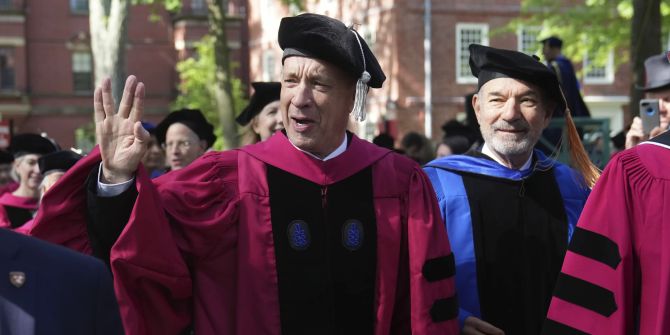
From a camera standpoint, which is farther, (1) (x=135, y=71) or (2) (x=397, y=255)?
(1) (x=135, y=71)

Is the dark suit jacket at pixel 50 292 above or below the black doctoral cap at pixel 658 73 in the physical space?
below

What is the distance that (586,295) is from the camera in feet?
11.2

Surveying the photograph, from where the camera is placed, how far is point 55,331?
213cm

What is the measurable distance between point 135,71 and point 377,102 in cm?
1398

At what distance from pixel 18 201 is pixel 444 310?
5.06 m

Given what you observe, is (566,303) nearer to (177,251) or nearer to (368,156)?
(368,156)

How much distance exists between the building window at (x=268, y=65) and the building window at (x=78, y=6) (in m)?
8.18

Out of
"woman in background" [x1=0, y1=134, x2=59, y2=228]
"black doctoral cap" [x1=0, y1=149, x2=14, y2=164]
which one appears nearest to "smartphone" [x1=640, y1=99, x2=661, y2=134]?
"woman in background" [x1=0, y1=134, x2=59, y2=228]

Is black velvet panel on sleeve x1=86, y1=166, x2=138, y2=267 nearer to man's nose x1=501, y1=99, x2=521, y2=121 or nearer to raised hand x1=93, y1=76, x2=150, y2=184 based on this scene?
raised hand x1=93, y1=76, x2=150, y2=184

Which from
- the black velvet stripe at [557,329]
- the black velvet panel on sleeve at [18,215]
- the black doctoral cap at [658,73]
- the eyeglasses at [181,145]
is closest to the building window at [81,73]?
the black velvet panel on sleeve at [18,215]

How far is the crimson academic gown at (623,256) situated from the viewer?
10.7 feet

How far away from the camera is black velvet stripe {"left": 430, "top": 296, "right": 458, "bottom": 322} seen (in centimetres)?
361

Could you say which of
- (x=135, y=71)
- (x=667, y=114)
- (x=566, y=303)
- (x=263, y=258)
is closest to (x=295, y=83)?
(x=263, y=258)

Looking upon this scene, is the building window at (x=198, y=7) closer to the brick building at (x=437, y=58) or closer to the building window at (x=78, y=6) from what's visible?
the building window at (x=78, y=6)
